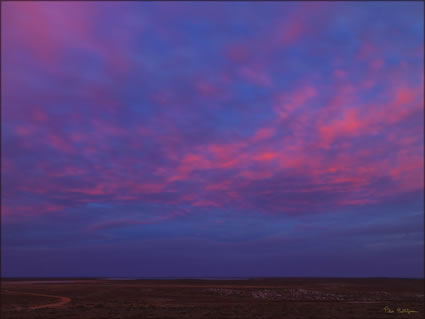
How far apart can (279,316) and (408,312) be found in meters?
16.7

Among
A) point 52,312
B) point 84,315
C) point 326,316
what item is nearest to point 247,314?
point 326,316

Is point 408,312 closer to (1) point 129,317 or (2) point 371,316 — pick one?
(2) point 371,316

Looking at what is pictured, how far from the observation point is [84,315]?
42.2 m

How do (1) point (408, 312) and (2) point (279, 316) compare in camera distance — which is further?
(1) point (408, 312)

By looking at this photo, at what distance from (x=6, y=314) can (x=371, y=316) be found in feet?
135

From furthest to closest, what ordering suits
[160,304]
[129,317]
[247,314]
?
[160,304], [247,314], [129,317]

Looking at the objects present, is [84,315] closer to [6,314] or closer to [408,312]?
[6,314]

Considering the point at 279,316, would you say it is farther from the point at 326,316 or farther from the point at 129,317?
the point at 129,317

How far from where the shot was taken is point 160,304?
54.1m

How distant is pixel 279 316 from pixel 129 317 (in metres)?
16.4

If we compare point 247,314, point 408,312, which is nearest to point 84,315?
point 247,314

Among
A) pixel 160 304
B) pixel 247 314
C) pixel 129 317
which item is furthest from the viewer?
pixel 160 304

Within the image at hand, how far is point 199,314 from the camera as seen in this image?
43.3 metres

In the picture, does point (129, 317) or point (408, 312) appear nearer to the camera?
point (129, 317)
